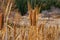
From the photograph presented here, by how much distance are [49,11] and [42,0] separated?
44 cm

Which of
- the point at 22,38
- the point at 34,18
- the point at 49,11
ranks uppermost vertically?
the point at 34,18

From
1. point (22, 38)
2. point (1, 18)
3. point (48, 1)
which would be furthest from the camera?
point (48, 1)

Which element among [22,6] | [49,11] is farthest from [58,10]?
[22,6]

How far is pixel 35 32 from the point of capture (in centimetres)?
102

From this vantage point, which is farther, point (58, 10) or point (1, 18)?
point (58, 10)

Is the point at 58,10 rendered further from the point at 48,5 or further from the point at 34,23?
the point at 34,23

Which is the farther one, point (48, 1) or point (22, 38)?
point (48, 1)

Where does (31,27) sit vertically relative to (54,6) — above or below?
above

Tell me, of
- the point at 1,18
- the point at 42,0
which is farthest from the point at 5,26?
the point at 42,0

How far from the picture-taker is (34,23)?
3.21 feet

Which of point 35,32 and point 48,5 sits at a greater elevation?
point 35,32

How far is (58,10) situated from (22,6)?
1.28 m

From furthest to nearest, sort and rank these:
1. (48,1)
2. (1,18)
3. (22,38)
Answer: (48,1) → (22,38) → (1,18)

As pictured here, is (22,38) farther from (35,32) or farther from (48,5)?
(48,5)
